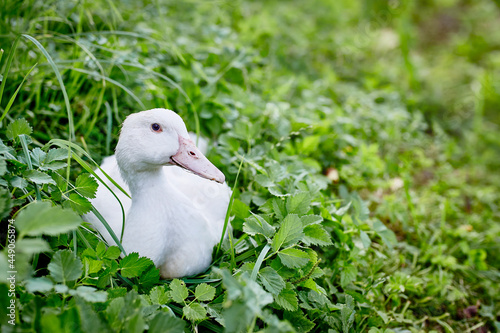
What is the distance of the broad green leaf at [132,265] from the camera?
4.45ft

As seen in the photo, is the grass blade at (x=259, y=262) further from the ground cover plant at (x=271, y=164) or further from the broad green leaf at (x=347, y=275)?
the broad green leaf at (x=347, y=275)

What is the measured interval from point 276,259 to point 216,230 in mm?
402

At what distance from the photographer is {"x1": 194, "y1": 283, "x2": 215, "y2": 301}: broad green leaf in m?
1.32

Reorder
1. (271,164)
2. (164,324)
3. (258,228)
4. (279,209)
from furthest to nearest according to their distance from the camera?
(271,164) < (279,209) < (258,228) < (164,324)

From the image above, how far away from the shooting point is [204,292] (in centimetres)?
132

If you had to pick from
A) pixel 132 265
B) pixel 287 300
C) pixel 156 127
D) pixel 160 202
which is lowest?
pixel 287 300

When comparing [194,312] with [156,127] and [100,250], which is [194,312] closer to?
[100,250]

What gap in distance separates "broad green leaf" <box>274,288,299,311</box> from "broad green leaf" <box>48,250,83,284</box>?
650 millimetres

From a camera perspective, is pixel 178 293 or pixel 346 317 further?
pixel 346 317

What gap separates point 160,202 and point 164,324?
0.64 m

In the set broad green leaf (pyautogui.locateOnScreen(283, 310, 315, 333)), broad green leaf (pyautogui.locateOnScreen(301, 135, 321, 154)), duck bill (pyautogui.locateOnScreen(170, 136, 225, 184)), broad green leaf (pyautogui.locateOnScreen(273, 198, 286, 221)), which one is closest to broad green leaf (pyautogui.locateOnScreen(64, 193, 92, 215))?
duck bill (pyautogui.locateOnScreen(170, 136, 225, 184))

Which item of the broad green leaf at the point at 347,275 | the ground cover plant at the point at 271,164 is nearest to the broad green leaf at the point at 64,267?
the ground cover plant at the point at 271,164

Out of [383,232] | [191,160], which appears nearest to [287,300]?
[191,160]

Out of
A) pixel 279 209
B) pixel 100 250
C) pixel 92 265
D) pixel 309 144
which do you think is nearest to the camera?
pixel 92 265
